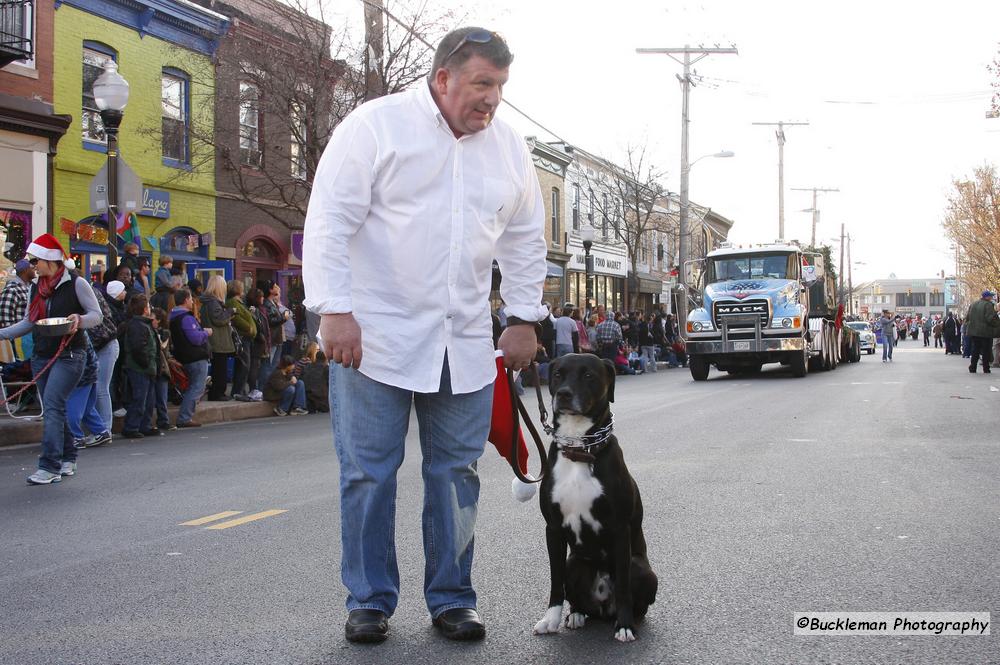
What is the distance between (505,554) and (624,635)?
1573mm

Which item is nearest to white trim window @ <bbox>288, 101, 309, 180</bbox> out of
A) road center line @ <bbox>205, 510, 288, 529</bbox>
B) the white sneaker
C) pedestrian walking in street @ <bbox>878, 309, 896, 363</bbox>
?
the white sneaker

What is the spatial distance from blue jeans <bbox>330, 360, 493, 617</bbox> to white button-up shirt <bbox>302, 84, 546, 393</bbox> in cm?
10

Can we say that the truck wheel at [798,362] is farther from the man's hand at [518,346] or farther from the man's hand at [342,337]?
the man's hand at [342,337]

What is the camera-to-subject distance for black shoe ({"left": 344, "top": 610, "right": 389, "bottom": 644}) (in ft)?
11.7

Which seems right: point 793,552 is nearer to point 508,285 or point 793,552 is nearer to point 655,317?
point 508,285

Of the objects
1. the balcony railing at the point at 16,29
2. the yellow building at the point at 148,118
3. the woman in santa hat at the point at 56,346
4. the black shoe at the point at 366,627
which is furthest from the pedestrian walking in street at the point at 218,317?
the black shoe at the point at 366,627

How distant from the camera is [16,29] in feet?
54.6

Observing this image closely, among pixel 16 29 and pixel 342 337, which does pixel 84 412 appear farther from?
pixel 16 29

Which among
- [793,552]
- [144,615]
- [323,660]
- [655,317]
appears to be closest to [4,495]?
[144,615]

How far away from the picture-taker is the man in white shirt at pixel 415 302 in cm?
355

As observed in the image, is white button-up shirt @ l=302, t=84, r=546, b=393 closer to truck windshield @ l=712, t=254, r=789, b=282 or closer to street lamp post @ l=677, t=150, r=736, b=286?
truck windshield @ l=712, t=254, r=789, b=282

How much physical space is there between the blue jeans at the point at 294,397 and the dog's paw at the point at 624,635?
10912 millimetres

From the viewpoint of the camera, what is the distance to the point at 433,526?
3.72 meters

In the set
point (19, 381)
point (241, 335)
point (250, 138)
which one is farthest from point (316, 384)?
point (250, 138)
